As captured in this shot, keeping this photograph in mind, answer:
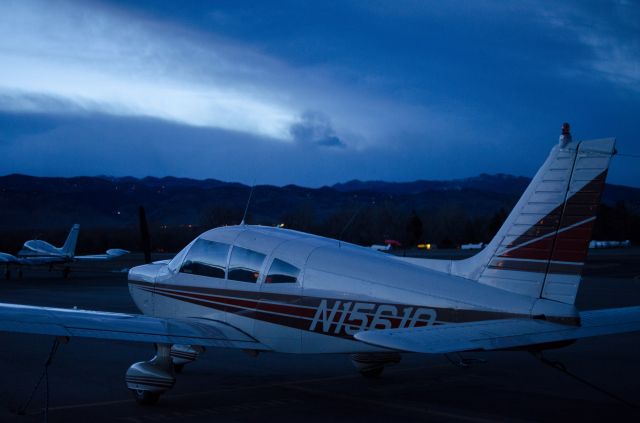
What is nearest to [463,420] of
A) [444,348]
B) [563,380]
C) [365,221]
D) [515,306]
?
[515,306]

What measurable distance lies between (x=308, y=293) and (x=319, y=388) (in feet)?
6.20

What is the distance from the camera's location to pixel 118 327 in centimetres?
824

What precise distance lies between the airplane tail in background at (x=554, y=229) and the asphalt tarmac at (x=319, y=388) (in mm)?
1416

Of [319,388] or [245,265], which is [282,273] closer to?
[245,265]

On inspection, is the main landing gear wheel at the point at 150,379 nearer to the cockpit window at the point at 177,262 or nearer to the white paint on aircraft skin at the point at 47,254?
the cockpit window at the point at 177,262

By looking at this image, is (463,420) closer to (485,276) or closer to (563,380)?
(485,276)

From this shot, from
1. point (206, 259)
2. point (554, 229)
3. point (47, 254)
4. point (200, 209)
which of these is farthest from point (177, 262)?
point (200, 209)

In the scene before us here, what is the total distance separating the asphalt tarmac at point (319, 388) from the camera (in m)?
8.24

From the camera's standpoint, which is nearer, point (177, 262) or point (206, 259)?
point (206, 259)

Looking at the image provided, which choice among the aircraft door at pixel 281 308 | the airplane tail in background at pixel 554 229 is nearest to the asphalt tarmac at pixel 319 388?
the aircraft door at pixel 281 308

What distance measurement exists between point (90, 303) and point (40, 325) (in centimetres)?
1543

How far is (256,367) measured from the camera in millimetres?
11422

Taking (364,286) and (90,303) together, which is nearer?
→ (364,286)

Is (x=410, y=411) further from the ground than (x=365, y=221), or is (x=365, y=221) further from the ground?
(x=365, y=221)
